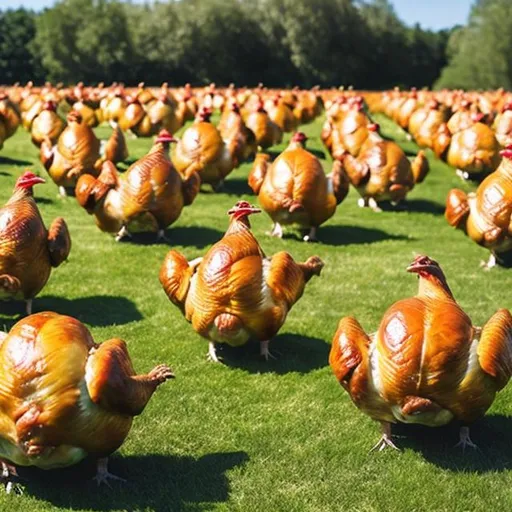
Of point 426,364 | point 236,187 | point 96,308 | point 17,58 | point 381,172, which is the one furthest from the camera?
point 17,58

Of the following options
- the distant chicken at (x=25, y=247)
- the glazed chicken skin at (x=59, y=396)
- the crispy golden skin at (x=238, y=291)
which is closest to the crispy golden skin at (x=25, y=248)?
the distant chicken at (x=25, y=247)

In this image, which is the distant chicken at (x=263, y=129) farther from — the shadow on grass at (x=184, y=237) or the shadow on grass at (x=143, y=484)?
the shadow on grass at (x=143, y=484)

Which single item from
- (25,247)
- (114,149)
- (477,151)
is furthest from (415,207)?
(25,247)

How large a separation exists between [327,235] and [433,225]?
Answer: 8.05 ft

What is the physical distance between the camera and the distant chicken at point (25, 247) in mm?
7695

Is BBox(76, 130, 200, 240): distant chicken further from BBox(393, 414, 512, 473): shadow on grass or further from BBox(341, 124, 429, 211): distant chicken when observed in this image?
BBox(393, 414, 512, 473): shadow on grass

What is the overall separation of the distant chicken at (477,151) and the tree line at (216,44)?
1767 inches

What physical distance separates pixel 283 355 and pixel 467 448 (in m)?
2.25

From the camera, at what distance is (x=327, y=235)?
1246cm

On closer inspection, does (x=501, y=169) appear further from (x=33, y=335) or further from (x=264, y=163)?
(x=33, y=335)

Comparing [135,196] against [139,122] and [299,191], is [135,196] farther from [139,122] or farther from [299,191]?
[139,122]

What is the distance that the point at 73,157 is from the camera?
44.9ft

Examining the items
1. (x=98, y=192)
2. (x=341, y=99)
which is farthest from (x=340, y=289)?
(x=341, y=99)

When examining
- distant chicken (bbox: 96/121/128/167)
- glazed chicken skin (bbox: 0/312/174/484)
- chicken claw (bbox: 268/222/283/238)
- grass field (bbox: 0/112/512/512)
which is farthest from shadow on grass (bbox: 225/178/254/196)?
glazed chicken skin (bbox: 0/312/174/484)
